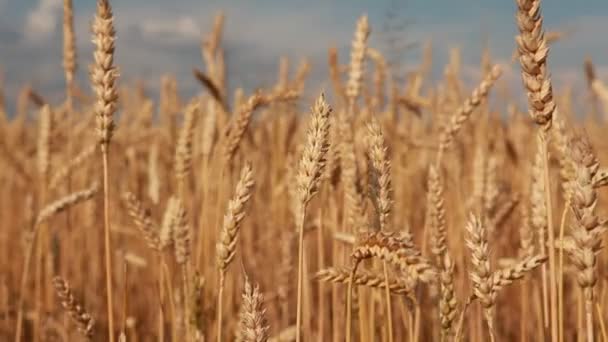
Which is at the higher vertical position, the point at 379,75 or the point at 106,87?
the point at 379,75

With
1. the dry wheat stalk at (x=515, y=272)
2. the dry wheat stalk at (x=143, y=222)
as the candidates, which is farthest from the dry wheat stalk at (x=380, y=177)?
the dry wheat stalk at (x=143, y=222)

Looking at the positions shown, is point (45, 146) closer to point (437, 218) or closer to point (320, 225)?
point (320, 225)

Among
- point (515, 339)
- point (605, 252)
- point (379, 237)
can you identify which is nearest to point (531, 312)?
point (515, 339)

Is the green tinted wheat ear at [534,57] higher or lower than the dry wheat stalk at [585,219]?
higher

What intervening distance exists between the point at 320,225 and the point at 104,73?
1.83ft

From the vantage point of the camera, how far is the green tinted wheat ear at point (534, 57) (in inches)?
28.0

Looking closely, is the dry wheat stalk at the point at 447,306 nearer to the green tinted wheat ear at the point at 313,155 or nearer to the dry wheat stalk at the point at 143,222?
the green tinted wheat ear at the point at 313,155

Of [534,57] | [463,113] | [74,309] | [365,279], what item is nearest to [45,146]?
[74,309]

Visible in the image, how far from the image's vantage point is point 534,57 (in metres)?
0.72

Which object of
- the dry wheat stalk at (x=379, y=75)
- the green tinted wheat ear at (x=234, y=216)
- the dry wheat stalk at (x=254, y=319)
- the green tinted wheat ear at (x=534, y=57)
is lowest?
the dry wheat stalk at (x=254, y=319)

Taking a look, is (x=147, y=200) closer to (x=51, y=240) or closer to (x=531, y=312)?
(x=51, y=240)

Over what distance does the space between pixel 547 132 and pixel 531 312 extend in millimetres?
1484

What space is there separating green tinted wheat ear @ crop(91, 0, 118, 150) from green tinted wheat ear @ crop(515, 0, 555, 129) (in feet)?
1.68

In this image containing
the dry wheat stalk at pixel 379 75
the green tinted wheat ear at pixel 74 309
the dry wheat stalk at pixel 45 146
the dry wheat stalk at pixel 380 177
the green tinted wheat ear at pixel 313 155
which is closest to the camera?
the green tinted wheat ear at pixel 313 155
